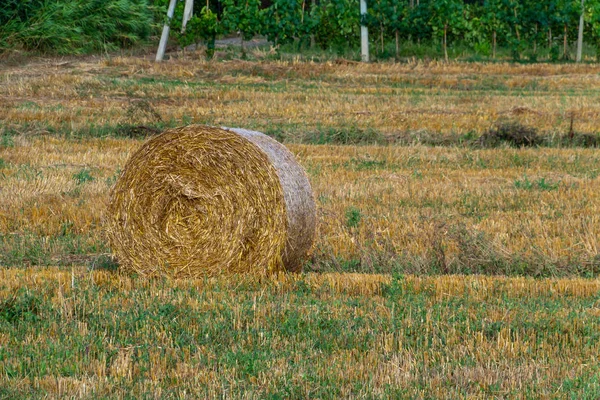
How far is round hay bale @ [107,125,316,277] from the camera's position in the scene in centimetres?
909

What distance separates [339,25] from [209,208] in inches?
1299

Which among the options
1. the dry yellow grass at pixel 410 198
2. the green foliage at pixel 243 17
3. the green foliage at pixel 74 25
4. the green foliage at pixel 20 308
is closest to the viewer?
the green foliage at pixel 20 308

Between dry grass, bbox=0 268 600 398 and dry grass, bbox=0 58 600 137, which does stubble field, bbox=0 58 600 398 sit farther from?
dry grass, bbox=0 58 600 137

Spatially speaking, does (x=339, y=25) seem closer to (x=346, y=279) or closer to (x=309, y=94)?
(x=309, y=94)

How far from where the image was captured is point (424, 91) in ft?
89.1

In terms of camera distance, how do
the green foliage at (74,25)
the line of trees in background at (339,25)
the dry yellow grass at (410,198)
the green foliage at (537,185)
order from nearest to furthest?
the dry yellow grass at (410,198)
the green foliage at (537,185)
the green foliage at (74,25)
the line of trees in background at (339,25)

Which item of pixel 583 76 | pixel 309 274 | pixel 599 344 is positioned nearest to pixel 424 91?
pixel 583 76

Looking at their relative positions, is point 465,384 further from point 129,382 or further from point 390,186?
point 390,186

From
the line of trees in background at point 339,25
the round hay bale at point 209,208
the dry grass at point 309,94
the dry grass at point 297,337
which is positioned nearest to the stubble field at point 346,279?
the dry grass at point 297,337

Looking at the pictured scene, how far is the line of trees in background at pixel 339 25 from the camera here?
37.5 metres

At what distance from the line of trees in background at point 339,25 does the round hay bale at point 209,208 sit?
27.6m

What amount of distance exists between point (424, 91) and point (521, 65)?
8.26 m

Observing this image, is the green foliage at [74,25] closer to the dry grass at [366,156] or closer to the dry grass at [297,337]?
Result: the dry grass at [366,156]

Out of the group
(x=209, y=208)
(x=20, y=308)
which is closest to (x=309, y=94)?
(x=209, y=208)
